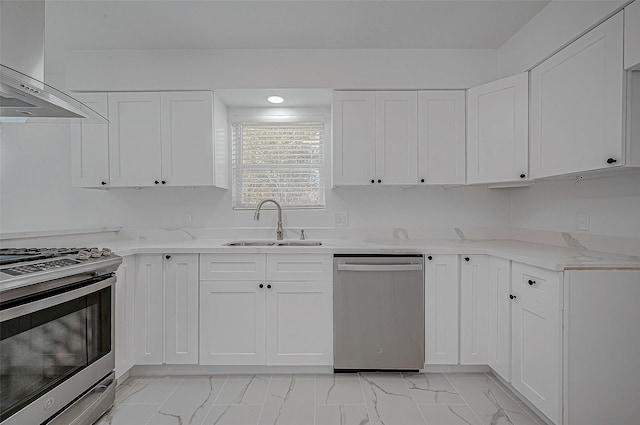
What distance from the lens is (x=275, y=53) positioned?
2.51 metres

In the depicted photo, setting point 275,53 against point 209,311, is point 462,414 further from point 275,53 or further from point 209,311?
point 275,53

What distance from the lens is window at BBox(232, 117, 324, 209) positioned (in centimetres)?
295

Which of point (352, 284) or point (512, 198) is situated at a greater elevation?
point (512, 198)

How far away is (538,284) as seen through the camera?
1.75 m

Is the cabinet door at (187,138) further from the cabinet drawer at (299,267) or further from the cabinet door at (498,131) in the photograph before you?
the cabinet door at (498,131)

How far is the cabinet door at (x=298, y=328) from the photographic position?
2260mm

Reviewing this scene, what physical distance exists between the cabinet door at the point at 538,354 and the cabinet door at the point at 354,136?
133 cm

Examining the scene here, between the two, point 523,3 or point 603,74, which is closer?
point 603,74

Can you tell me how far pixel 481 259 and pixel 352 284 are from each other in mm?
899

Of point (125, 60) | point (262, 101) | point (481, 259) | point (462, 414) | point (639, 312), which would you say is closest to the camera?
point (639, 312)

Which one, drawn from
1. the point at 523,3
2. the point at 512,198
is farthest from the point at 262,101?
the point at 512,198

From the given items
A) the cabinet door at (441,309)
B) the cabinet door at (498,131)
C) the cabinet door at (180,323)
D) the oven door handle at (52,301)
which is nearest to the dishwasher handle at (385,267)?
the cabinet door at (441,309)

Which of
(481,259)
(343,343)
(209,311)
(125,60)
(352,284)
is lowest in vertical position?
(343,343)

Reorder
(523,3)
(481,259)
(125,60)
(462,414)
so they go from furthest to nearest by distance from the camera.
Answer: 1. (125,60)
2. (481,259)
3. (523,3)
4. (462,414)
